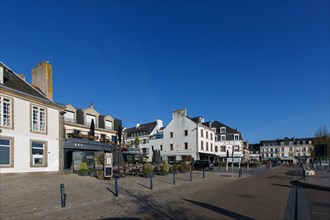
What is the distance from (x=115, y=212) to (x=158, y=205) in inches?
75.7

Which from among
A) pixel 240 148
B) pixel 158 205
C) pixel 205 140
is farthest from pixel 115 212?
pixel 240 148

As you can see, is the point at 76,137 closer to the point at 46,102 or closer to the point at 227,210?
the point at 46,102

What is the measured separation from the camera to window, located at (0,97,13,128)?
21.0 metres

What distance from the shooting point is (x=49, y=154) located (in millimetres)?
25047

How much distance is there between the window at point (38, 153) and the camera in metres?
23.6

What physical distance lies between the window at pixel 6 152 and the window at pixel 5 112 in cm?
109

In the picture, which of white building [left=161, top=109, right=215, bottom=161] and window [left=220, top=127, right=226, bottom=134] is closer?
white building [left=161, top=109, right=215, bottom=161]

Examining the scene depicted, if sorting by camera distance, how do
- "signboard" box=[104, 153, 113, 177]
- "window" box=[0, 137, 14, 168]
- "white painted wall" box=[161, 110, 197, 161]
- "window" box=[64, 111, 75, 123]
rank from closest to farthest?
"signboard" box=[104, 153, 113, 177] → "window" box=[0, 137, 14, 168] → "window" box=[64, 111, 75, 123] → "white painted wall" box=[161, 110, 197, 161]

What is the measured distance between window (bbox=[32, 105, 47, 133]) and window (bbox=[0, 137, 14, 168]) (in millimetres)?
2635

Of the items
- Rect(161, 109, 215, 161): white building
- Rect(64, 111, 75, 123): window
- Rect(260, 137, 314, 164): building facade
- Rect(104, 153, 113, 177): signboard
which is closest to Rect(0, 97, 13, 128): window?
Rect(104, 153, 113, 177): signboard

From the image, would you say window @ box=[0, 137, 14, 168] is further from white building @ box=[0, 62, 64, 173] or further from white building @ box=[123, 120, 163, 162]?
white building @ box=[123, 120, 163, 162]

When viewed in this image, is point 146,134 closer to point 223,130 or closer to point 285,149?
point 223,130

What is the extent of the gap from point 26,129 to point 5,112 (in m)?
2.18

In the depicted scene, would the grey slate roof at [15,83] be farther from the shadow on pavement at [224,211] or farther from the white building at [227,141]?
the white building at [227,141]
